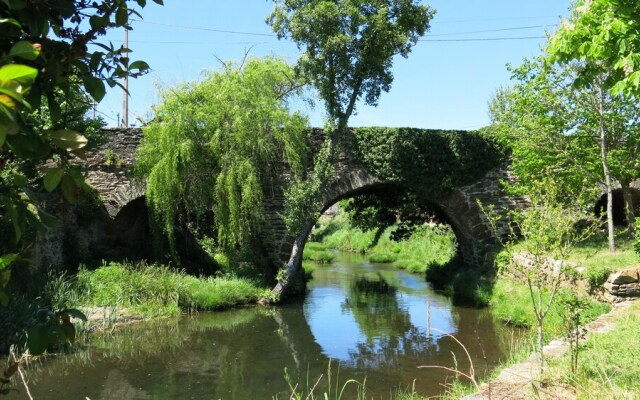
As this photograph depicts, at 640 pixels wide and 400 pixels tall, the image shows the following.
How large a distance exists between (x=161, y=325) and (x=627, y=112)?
34.5ft

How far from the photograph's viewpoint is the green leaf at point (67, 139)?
49.6 inches

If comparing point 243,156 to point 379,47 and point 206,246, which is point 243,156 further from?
point 206,246

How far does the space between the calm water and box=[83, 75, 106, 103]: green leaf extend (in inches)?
178

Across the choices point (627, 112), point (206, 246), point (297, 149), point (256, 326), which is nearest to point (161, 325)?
point (256, 326)

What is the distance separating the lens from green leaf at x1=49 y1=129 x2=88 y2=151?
126 cm

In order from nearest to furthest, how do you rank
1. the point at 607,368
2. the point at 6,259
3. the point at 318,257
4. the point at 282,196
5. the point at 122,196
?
the point at 6,259 < the point at 607,368 < the point at 122,196 < the point at 282,196 < the point at 318,257

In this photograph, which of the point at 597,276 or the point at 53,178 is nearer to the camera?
the point at 53,178

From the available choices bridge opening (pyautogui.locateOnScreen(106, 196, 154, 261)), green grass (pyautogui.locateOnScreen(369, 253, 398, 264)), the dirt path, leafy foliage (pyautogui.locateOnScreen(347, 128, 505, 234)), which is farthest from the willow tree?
green grass (pyautogui.locateOnScreen(369, 253, 398, 264))

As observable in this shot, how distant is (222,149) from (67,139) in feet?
37.4

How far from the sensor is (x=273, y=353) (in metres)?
8.62

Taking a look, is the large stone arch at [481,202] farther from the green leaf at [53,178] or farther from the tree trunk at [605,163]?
the green leaf at [53,178]

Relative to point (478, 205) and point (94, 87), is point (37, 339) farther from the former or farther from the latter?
point (478, 205)

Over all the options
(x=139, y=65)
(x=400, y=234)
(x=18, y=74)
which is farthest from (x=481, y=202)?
(x=18, y=74)

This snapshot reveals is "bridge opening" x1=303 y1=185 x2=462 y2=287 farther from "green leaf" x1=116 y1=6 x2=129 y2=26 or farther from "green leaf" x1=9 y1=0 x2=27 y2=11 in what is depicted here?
"green leaf" x1=9 y1=0 x2=27 y2=11
